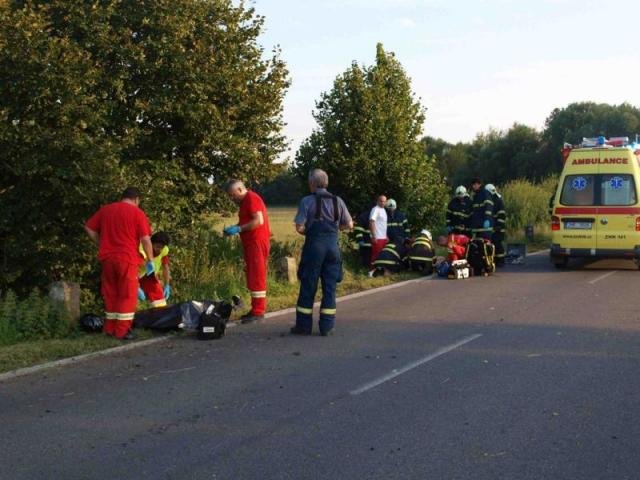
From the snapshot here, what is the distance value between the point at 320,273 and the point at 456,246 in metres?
6.80

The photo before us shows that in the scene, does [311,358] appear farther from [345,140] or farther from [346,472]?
[345,140]

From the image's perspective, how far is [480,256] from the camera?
15.9 m

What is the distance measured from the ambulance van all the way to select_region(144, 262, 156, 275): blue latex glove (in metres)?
9.75

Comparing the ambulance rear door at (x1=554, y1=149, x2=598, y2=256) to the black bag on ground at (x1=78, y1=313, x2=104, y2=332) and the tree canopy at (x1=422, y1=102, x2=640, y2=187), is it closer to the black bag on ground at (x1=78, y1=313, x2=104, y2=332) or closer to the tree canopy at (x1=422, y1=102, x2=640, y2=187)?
the black bag on ground at (x1=78, y1=313, x2=104, y2=332)

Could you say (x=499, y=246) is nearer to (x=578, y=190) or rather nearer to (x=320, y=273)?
(x=578, y=190)

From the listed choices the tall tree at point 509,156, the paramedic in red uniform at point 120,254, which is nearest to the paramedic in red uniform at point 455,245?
the paramedic in red uniform at point 120,254

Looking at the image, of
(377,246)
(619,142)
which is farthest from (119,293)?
(619,142)

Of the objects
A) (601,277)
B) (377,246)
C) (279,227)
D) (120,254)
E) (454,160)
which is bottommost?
(601,277)

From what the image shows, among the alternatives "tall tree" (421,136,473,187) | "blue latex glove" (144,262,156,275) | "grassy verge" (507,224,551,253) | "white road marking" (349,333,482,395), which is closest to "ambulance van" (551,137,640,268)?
"grassy verge" (507,224,551,253)

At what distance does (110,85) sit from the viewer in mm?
12188

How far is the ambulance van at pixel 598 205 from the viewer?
16.2 metres

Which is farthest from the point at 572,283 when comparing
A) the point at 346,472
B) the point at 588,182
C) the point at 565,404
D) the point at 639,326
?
the point at 346,472

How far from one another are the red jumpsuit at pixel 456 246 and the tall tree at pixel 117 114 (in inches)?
156

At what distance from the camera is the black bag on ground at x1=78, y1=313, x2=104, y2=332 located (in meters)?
9.37
